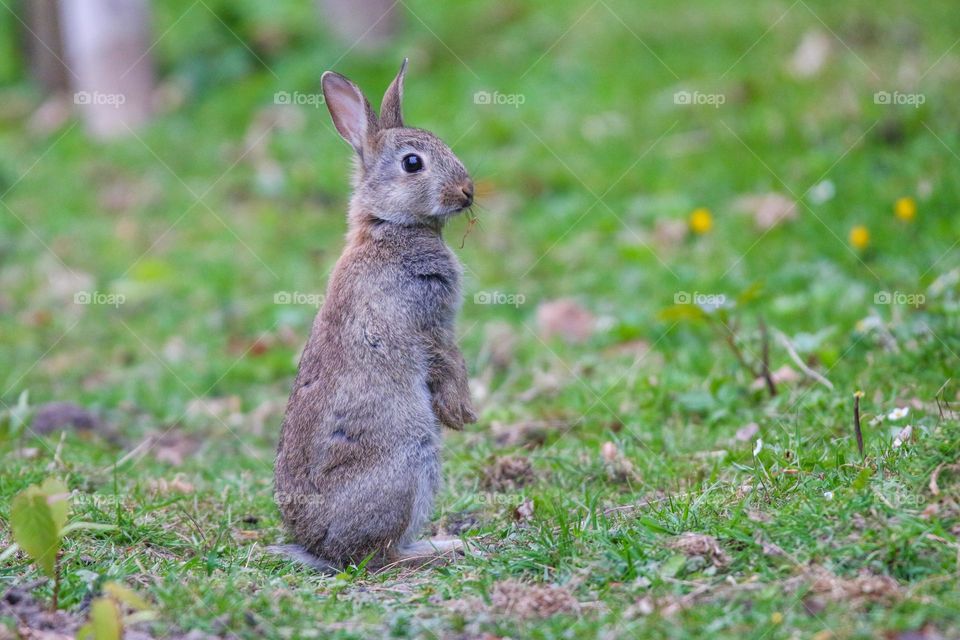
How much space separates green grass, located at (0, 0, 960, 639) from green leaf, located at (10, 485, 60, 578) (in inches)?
10.9

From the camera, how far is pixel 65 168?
46.8 ft

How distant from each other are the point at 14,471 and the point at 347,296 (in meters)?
2.12

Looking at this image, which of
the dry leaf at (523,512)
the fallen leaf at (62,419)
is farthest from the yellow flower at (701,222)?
the fallen leaf at (62,419)

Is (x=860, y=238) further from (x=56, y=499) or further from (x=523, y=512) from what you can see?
(x=56, y=499)

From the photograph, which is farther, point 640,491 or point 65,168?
point 65,168

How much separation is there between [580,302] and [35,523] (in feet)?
17.6

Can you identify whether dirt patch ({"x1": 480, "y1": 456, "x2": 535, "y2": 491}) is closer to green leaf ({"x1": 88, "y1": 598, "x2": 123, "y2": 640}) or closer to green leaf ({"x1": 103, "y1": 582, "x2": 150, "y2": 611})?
green leaf ({"x1": 103, "y1": 582, "x2": 150, "y2": 611})

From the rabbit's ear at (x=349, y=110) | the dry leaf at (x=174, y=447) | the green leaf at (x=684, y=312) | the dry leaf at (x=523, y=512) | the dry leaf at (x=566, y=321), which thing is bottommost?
the dry leaf at (x=523, y=512)

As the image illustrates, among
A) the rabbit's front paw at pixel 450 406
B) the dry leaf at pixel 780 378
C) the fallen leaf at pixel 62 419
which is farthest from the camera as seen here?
the fallen leaf at pixel 62 419

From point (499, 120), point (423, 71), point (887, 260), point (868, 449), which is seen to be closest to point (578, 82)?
point (499, 120)

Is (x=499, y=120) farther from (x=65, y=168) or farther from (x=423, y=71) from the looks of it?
(x=65, y=168)

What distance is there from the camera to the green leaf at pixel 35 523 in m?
4.09

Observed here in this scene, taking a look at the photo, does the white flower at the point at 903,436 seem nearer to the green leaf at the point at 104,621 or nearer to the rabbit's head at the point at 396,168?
the rabbit's head at the point at 396,168

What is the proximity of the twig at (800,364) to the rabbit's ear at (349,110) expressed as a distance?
2.76m
